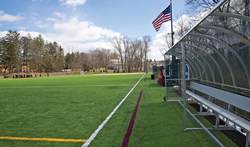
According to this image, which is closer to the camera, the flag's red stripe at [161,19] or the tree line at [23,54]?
the flag's red stripe at [161,19]

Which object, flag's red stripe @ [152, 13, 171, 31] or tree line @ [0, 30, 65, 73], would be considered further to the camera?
Result: tree line @ [0, 30, 65, 73]

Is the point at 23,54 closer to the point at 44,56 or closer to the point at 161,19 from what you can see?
the point at 44,56

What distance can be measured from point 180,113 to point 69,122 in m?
3.78

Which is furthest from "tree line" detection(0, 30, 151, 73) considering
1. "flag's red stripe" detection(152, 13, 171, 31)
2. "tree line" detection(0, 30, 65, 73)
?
"flag's red stripe" detection(152, 13, 171, 31)

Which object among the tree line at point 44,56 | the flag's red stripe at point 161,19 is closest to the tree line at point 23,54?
the tree line at point 44,56

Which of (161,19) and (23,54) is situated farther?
(23,54)

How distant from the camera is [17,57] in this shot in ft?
209

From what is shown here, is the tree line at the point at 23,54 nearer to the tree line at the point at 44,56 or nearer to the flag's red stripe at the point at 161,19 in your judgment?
the tree line at the point at 44,56

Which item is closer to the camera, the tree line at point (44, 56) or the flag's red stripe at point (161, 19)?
the flag's red stripe at point (161, 19)

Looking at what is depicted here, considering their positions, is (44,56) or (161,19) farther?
(44,56)

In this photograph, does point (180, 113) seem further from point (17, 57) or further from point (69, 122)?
point (17, 57)

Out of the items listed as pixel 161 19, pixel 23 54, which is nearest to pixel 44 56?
pixel 23 54

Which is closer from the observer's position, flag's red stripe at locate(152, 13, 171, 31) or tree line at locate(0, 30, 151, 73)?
flag's red stripe at locate(152, 13, 171, 31)

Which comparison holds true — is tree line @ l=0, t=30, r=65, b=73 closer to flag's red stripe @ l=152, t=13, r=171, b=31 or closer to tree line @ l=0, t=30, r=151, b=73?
tree line @ l=0, t=30, r=151, b=73
